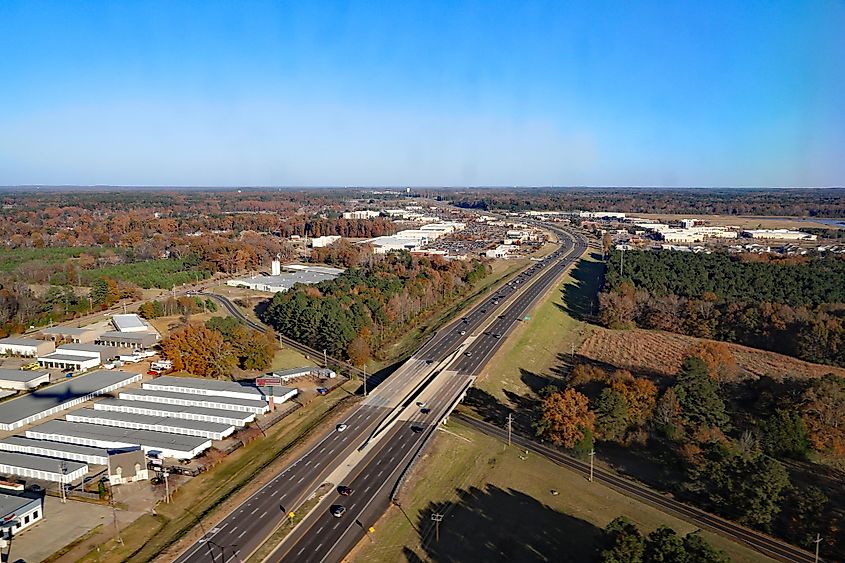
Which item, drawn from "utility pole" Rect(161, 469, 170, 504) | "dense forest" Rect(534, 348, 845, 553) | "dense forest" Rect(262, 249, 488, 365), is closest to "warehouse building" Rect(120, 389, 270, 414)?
"utility pole" Rect(161, 469, 170, 504)

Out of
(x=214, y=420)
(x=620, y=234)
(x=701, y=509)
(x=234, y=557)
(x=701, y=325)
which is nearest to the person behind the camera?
(x=234, y=557)

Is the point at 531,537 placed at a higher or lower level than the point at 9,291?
lower

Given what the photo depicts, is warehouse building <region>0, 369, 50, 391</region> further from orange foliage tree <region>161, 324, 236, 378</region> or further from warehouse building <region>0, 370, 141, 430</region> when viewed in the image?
orange foliage tree <region>161, 324, 236, 378</region>

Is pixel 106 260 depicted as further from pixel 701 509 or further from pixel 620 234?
pixel 620 234

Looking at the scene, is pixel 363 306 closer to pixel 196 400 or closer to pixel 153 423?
pixel 196 400

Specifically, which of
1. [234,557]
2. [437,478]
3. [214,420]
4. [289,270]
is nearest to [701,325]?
[437,478]

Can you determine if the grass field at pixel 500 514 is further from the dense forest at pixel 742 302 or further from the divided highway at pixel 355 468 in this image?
the dense forest at pixel 742 302
